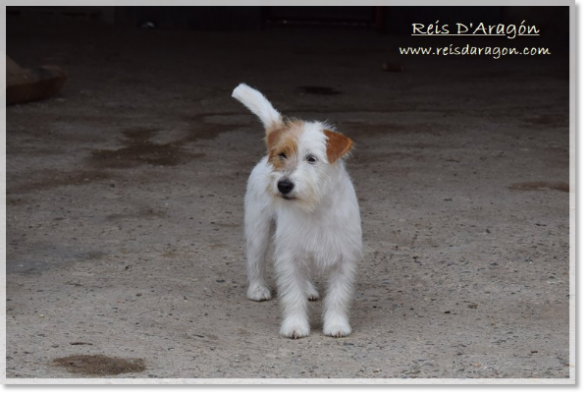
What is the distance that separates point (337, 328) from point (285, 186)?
2.54 feet

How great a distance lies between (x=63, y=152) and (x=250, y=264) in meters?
4.24

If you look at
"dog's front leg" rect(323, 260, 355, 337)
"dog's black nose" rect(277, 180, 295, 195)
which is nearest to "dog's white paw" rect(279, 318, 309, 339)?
"dog's front leg" rect(323, 260, 355, 337)

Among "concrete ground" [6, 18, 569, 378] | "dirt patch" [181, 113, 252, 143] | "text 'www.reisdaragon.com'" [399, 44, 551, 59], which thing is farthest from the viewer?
"text 'www.reisdaragon.com'" [399, 44, 551, 59]

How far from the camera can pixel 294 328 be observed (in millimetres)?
5199

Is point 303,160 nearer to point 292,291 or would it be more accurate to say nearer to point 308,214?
point 308,214

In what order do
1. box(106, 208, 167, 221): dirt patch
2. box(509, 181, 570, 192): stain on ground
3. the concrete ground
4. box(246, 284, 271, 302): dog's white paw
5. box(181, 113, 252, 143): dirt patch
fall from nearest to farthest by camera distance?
1. the concrete ground
2. box(246, 284, 271, 302): dog's white paw
3. box(106, 208, 167, 221): dirt patch
4. box(509, 181, 570, 192): stain on ground
5. box(181, 113, 252, 143): dirt patch

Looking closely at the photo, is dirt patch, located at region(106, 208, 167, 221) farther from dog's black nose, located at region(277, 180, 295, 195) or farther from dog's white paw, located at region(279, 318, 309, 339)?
dog's black nose, located at region(277, 180, 295, 195)

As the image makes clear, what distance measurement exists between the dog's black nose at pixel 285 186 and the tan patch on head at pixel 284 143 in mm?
84

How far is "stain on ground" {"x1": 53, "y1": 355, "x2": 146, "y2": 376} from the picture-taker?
4.67 m

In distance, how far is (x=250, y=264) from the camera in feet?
19.3

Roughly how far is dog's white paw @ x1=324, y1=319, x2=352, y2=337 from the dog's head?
58cm

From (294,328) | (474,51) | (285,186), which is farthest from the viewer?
(474,51)

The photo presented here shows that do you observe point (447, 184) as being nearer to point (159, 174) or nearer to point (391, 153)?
point (391, 153)

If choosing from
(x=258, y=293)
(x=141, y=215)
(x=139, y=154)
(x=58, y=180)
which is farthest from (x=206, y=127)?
(x=258, y=293)
